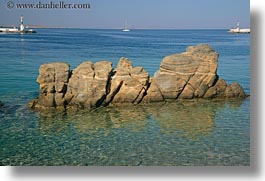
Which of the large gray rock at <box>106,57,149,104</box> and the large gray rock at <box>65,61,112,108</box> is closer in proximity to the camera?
the large gray rock at <box>65,61,112,108</box>

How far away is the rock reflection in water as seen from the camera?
30.4ft

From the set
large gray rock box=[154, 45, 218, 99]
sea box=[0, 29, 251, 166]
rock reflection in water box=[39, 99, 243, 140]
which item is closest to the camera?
sea box=[0, 29, 251, 166]

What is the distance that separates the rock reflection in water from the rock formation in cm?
39

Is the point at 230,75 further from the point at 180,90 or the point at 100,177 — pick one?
the point at 100,177

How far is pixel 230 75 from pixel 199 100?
5.80 ft

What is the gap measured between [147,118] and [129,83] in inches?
69.9

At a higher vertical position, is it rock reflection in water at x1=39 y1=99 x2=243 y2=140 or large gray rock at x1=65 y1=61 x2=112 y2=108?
large gray rock at x1=65 y1=61 x2=112 y2=108

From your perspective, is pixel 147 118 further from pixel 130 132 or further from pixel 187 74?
pixel 187 74

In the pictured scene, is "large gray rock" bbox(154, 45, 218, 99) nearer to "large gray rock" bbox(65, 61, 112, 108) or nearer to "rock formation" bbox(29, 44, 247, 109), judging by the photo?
"rock formation" bbox(29, 44, 247, 109)

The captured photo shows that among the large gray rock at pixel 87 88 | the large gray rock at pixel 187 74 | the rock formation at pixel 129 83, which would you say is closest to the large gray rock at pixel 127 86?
the rock formation at pixel 129 83

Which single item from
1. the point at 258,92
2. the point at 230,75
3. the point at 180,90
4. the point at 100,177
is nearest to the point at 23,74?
the point at 180,90

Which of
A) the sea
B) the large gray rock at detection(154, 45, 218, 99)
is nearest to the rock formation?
the large gray rock at detection(154, 45, 218, 99)

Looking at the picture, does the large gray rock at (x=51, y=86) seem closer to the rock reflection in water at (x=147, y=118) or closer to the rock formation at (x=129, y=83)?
the rock formation at (x=129, y=83)

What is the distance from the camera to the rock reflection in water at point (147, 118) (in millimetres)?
9266
